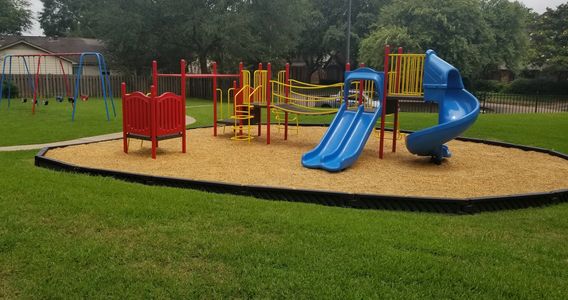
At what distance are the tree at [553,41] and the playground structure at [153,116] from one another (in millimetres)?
42493

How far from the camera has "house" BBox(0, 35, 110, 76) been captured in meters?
38.4

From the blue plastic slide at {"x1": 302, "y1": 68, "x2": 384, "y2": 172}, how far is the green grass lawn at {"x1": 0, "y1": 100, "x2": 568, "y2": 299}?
111 inches

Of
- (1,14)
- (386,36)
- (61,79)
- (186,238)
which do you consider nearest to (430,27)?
(386,36)

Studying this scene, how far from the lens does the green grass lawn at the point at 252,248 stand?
11.8 feet

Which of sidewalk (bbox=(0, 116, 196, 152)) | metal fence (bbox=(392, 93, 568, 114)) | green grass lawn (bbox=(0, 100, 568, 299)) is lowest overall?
green grass lawn (bbox=(0, 100, 568, 299))

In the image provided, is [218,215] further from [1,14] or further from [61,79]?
[1,14]

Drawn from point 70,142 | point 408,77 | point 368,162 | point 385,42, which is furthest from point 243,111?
point 385,42

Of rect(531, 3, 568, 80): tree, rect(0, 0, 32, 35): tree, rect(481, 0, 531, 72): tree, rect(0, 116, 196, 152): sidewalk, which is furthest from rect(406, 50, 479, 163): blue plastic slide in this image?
rect(0, 0, 32, 35): tree

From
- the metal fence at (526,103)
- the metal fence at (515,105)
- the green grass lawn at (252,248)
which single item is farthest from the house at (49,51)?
the green grass lawn at (252,248)

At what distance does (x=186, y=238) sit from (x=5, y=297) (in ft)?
5.11

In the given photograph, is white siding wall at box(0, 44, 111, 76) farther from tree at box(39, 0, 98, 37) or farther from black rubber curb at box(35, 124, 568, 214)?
tree at box(39, 0, 98, 37)

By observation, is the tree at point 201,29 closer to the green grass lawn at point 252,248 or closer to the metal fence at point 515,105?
the metal fence at point 515,105

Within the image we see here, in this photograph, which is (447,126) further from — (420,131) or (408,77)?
(408,77)

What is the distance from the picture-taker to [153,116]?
31.0 feet
